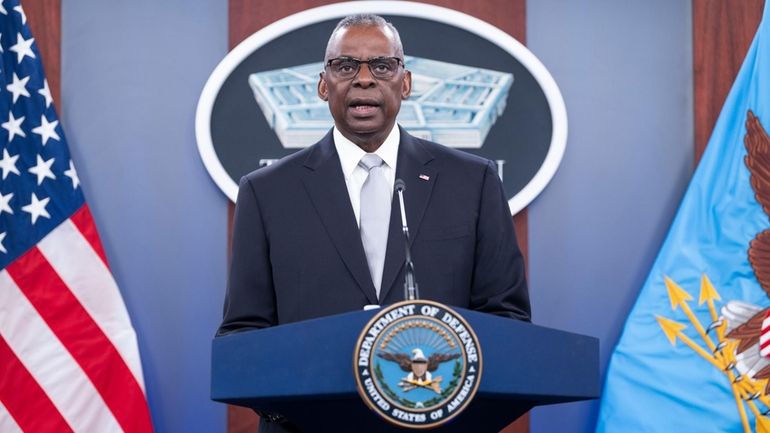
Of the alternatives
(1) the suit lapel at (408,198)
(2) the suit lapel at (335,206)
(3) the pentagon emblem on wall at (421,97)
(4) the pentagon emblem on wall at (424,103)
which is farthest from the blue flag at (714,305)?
(2) the suit lapel at (335,206)

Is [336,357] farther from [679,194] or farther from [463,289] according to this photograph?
[679,194]

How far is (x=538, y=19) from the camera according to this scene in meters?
3.45

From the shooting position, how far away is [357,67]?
1.91m

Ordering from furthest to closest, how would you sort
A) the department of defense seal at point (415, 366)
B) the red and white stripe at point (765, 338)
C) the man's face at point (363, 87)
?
1. the red and white stripe at point (765, 338)
2. the man's face at point (363, 87)
3. the department of defense seal at point (415, 366)

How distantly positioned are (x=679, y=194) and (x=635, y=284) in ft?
1.16

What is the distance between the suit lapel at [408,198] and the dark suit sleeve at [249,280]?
0.25m

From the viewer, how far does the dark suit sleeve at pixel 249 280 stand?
1.86 metres

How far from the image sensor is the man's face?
1902 mm

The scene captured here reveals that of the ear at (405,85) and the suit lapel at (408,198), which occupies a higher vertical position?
the ear at (405,85)

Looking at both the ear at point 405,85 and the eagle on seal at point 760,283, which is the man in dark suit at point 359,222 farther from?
the eagle on seal at point 760,283

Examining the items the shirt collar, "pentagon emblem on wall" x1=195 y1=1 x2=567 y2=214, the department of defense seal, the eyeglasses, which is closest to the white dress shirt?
the shirt collar

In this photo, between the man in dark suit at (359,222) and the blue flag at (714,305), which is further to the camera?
the blue flag at (714,305)

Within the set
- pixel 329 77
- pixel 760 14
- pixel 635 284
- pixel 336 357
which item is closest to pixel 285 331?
pixel 336 357

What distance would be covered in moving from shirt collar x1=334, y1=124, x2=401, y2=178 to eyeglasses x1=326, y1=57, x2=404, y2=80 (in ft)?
0.45
